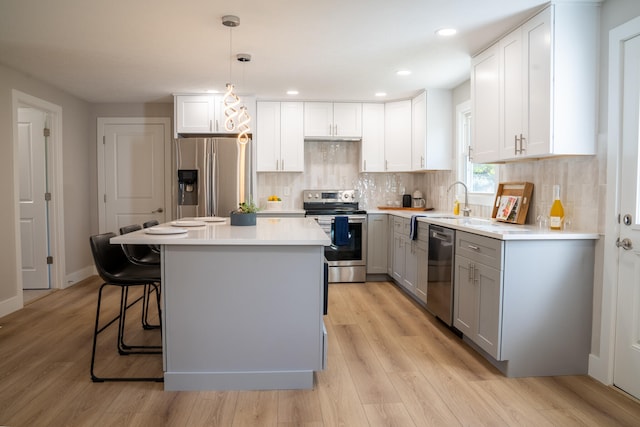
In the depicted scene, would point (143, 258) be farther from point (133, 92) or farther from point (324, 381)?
point (133, 92)

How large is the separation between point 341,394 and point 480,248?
1310mm

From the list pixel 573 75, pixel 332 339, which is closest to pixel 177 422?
pixel 332 339

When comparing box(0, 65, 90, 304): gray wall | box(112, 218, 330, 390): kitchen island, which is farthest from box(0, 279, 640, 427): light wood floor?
box(0, 65, 90, 304): gray wall

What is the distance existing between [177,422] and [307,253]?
3.56 feet

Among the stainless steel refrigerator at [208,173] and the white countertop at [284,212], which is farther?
the white countertop at [284,212]

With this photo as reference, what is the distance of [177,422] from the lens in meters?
2.14

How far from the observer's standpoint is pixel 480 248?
287cm

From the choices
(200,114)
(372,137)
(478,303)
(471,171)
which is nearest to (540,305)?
(478,303)

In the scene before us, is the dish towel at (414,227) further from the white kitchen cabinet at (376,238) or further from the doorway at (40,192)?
the doorway at (40,192)

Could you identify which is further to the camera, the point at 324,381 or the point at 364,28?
the point at 364,28

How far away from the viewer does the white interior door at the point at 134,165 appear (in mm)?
5680

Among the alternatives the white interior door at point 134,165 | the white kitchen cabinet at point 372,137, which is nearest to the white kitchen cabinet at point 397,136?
the white kitchen cabinet at point 372,137

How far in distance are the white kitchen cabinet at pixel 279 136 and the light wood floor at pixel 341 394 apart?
2663 mm

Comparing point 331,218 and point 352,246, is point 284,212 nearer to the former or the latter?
point 331,218
